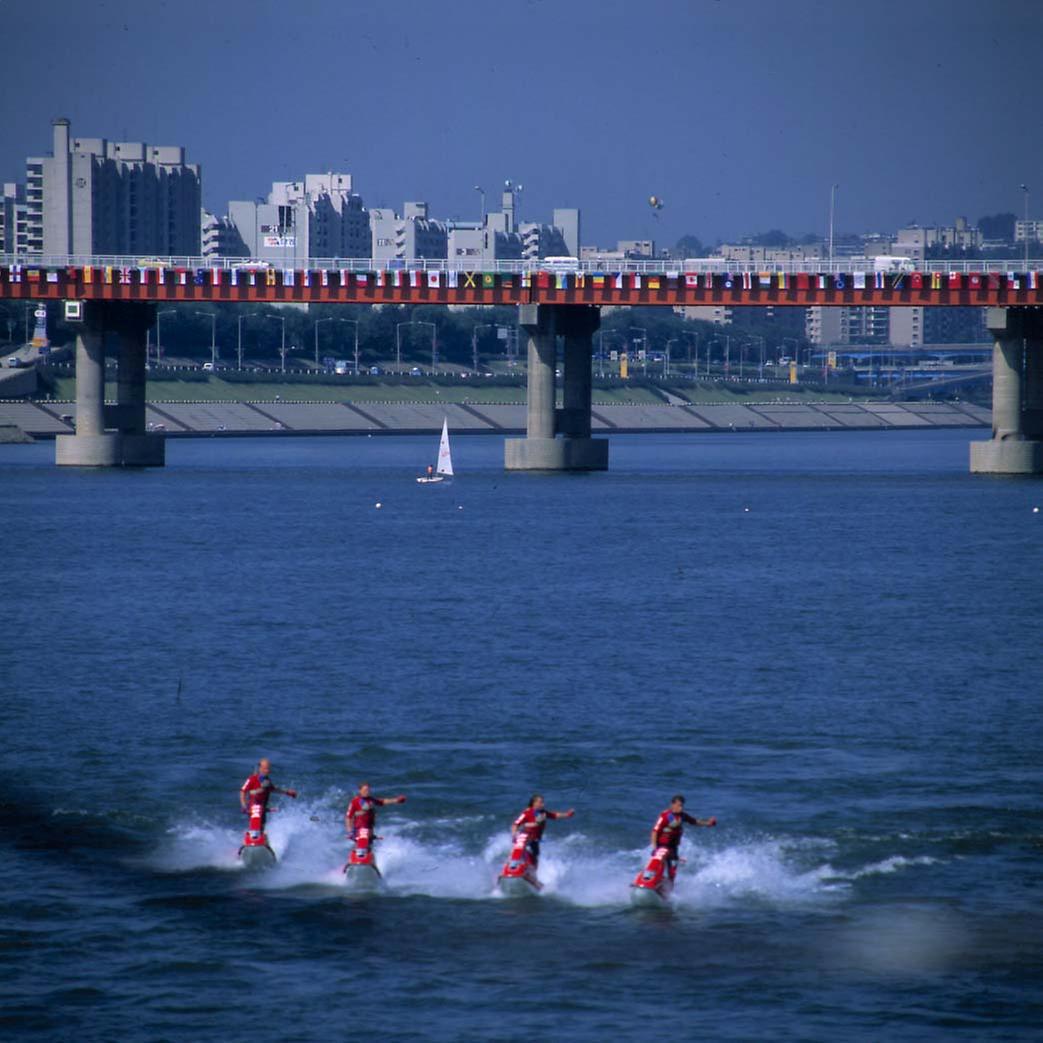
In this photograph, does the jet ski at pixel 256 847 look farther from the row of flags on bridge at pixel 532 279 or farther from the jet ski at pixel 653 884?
the row of flags on bridge at pixel 532 279

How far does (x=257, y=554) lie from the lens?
10250 cm

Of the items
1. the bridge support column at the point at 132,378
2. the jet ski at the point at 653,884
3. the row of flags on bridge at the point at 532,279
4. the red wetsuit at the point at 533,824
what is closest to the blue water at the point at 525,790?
the jet ski at the point at 653,884

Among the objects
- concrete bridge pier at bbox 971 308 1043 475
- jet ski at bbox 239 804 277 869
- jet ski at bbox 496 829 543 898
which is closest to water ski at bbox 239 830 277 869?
jet ski at bbox 239 804 277 869

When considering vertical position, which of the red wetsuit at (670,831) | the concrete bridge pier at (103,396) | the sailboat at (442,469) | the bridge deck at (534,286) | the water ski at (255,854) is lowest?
the water ski at (255,854)

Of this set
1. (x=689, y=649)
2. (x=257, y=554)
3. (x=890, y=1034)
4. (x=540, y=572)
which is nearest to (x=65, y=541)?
(x=257, y=554)

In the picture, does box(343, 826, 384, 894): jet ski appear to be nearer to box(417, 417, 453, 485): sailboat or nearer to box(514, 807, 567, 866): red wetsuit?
box(514, 807, 567, 866): red wetsuit

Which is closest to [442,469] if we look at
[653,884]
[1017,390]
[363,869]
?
[1017,390]

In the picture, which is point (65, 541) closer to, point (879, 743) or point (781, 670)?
point (781, 670)

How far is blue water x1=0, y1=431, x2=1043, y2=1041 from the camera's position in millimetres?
33094

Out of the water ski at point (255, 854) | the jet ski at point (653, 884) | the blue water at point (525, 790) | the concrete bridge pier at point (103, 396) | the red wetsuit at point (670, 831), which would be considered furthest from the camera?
the concrete bridge pier at point (103, 396)

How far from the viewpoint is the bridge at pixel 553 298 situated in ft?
477

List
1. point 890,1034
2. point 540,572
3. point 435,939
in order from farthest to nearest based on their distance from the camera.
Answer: point 540,572 → point 435,939 → point 890,1034

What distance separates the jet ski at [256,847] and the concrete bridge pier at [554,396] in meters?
111

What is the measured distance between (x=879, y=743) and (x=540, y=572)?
4257cm
